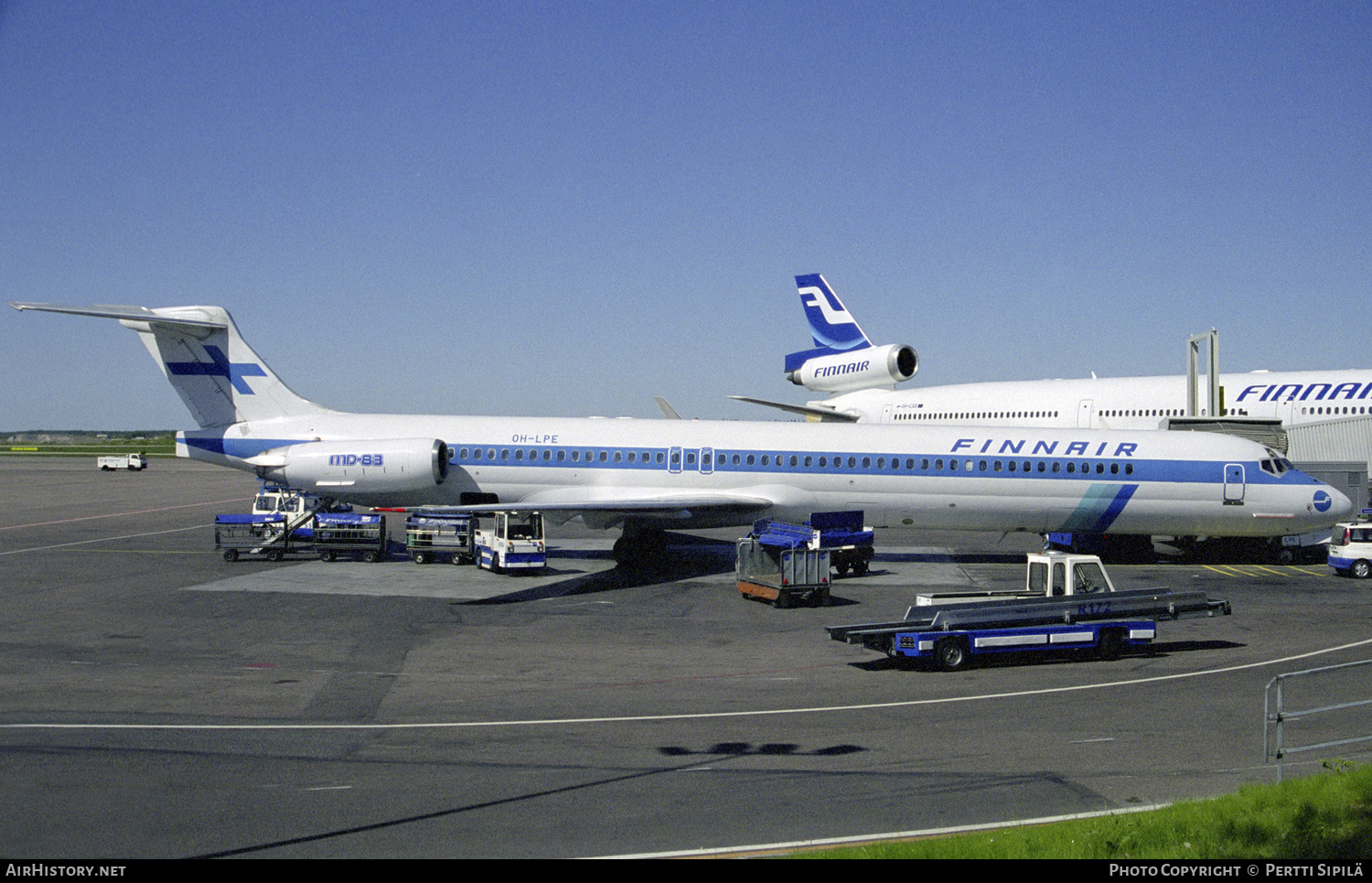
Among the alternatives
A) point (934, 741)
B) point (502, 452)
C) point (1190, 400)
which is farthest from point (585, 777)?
point (1190, 400)

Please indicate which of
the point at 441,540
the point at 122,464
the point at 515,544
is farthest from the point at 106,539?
the point at 122,464

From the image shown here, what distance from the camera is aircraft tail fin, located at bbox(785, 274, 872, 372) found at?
57375 mm

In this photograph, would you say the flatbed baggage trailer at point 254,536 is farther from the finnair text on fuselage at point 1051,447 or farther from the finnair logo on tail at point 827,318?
the finnair logo on tail at point 827,318

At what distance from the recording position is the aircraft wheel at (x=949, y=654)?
1636 cm

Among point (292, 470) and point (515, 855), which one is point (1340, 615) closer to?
point (515, 855)

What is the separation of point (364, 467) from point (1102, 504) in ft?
66.3

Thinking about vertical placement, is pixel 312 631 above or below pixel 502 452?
below

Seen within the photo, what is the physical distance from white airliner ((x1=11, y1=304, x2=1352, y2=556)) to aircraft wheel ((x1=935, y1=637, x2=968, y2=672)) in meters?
11.6

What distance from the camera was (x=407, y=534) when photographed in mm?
30203

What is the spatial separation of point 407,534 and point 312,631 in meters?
10.9

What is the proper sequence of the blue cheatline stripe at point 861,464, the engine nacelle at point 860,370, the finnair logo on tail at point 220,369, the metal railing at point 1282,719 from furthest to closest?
the engine nacelle at point 860,370, the finnair logo on tail at point 220,369, the blue cheatline stripe at point 861,464, the metal railing at point 1282,719

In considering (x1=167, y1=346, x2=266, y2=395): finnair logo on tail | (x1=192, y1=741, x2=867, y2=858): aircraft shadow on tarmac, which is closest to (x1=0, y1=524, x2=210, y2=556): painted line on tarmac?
(x1=167, y1=346, x2=266, y2=395): finnair logo on tail

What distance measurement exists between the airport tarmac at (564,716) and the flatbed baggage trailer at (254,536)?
3463 millimetres

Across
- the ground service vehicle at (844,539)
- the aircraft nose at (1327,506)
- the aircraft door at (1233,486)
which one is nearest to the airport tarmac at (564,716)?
the ground service vehicle at (844,539)
